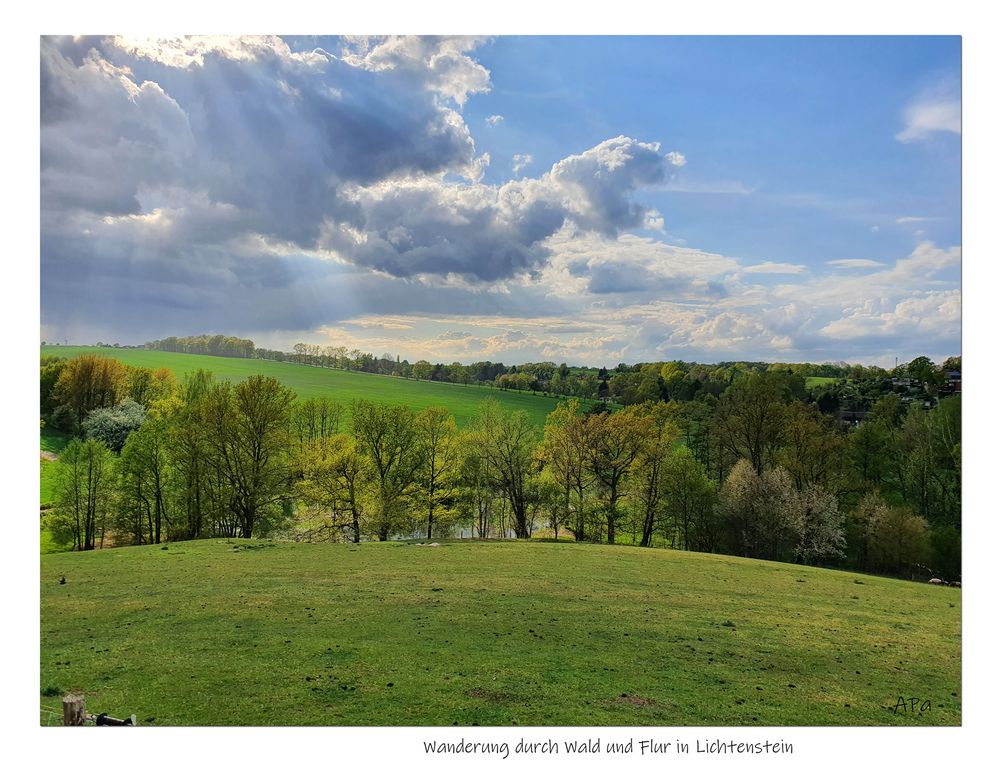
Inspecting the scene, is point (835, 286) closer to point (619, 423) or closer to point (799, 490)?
point (799, 490)

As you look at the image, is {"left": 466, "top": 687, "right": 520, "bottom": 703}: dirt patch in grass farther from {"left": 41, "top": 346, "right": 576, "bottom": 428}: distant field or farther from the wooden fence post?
{"left": 41, "top": 346, "right": 576, "bottom": 428}: distant field

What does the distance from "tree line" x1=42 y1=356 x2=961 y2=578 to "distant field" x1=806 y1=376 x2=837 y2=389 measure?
563 mm

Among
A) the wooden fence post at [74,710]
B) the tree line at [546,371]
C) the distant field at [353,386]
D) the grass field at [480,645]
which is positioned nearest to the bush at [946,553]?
the grass field at [480,645]

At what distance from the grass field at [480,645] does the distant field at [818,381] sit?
5.85 meters

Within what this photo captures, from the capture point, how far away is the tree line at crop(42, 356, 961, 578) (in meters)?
17.1

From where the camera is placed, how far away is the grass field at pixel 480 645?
8.89 m

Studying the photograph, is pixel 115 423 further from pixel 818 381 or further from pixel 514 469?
pixel 818 381

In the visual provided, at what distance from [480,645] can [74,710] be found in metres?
6.15

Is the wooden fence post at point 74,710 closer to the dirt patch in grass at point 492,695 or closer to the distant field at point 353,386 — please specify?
the dirt patch in grass at point 492,695

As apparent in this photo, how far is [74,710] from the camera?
7.88 metres

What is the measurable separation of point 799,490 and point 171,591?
17.8 m

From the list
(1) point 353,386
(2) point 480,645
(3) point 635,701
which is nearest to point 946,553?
(3) point 635,701
